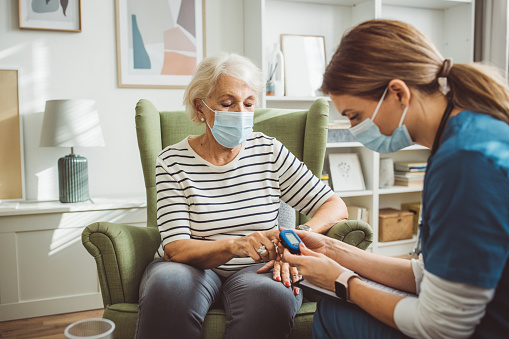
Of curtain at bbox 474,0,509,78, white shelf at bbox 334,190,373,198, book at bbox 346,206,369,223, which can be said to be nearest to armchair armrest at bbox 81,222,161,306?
white shelf at bbox 334,190,373,198

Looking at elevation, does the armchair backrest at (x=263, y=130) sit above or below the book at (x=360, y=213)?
above

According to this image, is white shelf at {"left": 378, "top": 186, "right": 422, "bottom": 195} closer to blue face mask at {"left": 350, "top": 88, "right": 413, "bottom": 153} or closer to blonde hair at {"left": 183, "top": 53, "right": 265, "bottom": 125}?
blonde hair at {"left": 183, "top": 53, "right": 265, "bottom": 125}

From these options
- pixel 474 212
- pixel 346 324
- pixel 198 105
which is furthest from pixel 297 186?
pixel 474 212

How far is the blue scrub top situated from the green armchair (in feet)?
2.23

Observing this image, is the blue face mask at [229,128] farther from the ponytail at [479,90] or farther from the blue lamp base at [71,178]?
the blue lamp base at [71,178]

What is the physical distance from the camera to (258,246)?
1287 mm

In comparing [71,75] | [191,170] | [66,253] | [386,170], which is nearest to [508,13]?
[386,170]

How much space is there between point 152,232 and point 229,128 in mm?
513

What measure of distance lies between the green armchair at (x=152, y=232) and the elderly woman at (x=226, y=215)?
0.06 meters

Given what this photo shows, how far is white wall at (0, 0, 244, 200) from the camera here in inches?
95.4

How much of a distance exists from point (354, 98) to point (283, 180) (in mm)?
700

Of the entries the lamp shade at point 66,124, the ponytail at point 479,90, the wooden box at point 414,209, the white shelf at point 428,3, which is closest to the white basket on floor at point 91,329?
the ponytail at point 479,90

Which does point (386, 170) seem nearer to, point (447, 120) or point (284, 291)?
point (284, 291)

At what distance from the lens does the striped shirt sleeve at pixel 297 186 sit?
1585mm
